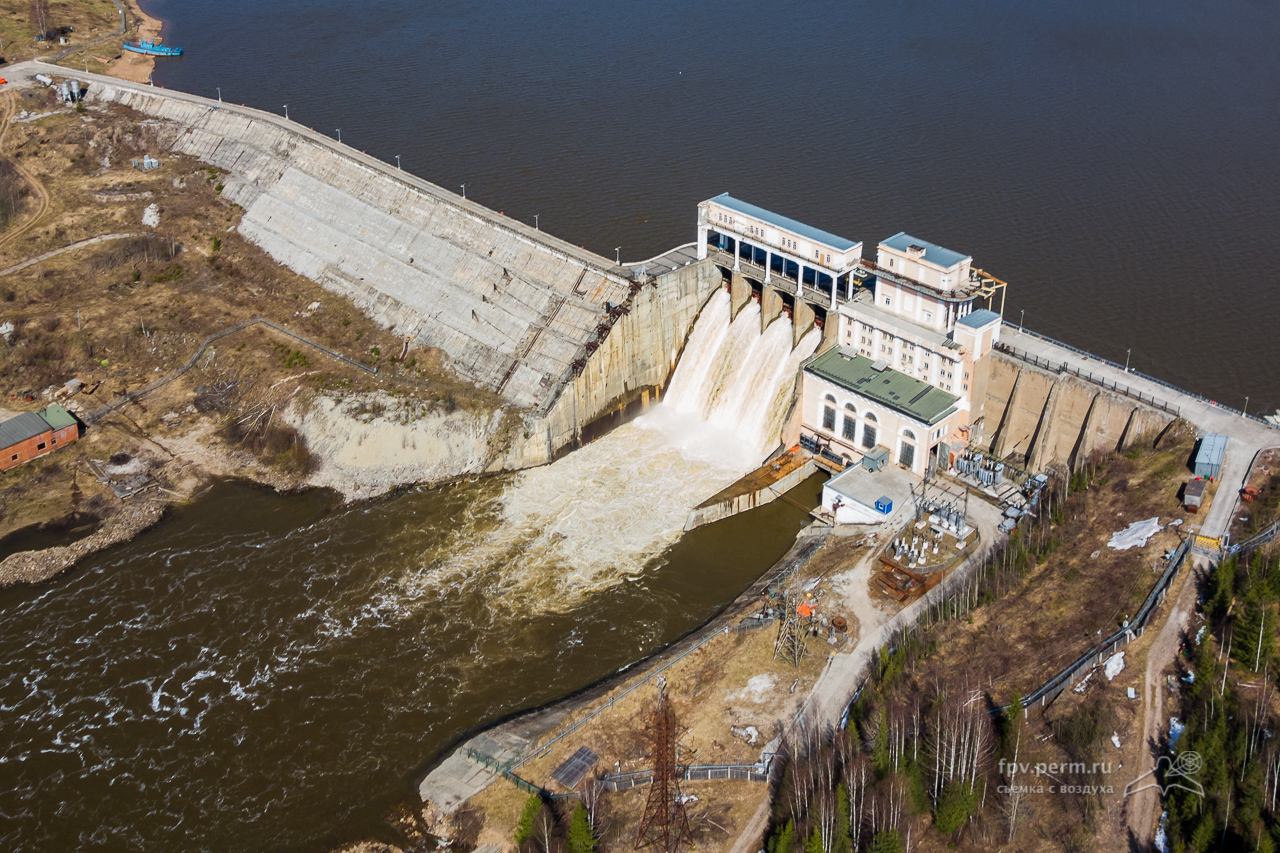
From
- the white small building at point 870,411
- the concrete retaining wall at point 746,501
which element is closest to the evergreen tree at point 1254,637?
the white small building at point 870,411

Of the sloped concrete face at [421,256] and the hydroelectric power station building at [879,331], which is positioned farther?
the sloped concrete face at [421,256]

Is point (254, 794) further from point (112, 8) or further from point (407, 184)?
point (112, 8)

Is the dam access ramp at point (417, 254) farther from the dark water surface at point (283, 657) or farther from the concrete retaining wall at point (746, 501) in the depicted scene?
the concrete retaining wall at point (746, 501)

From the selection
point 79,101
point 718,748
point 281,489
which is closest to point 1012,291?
point 718,748

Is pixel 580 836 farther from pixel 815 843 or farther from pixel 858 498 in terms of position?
pixel 858 498

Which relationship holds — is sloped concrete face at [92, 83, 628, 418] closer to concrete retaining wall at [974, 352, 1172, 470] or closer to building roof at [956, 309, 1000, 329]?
building roof at [956, 309, 1000, 329]

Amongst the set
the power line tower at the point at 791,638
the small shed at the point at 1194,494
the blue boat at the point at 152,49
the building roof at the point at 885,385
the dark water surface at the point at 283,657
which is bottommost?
the dark water surface at the point at 283,657

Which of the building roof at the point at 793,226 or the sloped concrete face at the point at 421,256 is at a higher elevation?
the building roof at the point at 793,226
